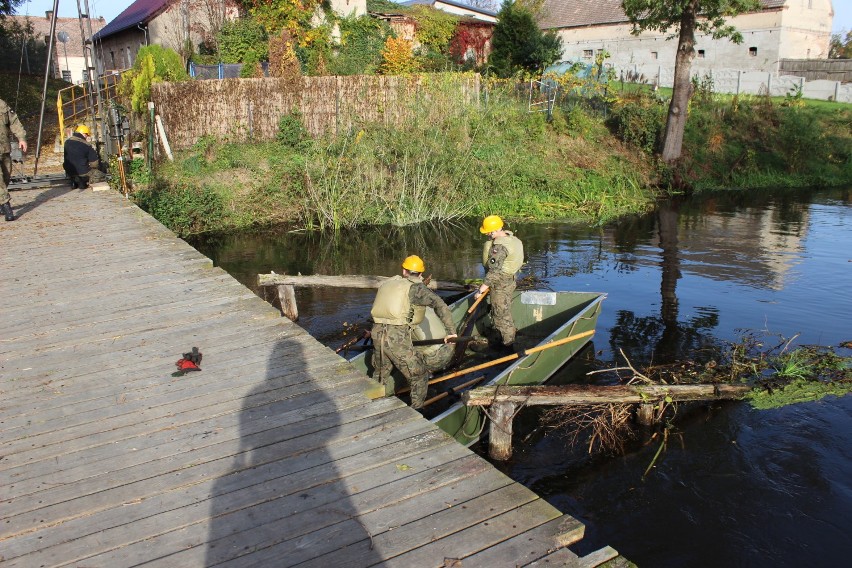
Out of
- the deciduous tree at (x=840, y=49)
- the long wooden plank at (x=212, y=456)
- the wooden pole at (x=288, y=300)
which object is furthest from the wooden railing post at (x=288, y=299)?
the deciduous tree at (x=840, y=49)

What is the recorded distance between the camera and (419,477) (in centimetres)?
456

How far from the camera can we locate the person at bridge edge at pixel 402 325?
712 cm

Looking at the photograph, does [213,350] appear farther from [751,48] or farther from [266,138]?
[751,48]

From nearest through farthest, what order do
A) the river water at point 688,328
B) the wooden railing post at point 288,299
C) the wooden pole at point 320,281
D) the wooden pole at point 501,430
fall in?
the river water at point 688,328 < the wooden pole at point 501,430 < the wooden pole at point 320,281 < the wooden railing post at point 288,299

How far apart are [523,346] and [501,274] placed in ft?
4.07

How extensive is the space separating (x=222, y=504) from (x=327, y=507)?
0.66 metres

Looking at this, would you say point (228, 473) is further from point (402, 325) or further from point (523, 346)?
point (523, 346)

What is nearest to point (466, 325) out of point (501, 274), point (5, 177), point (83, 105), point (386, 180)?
point (501, 274)

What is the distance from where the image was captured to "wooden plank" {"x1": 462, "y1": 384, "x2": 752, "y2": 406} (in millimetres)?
6402

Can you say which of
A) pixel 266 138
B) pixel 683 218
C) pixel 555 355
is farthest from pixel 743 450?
pixel 266 138

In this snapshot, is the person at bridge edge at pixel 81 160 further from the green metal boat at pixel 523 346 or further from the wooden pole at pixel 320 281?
the green metal boat at pixel 523 346

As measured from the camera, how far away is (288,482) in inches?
178

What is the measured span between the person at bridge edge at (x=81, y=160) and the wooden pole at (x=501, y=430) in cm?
1255

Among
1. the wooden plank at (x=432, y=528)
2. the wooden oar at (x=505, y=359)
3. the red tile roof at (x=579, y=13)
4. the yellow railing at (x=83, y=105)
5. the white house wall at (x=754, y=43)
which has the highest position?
the red tile roof at (x=579, y=13)
